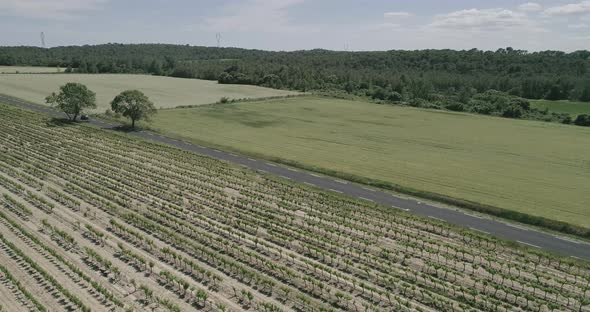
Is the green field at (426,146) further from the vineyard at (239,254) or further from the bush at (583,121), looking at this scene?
the vineyard at (239,254)

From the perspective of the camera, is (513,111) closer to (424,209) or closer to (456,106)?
(456,106)

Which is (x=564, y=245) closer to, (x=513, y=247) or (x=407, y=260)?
(x=513, y=247)

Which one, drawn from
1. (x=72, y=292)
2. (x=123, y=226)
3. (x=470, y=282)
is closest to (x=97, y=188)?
(x=123, y=226)

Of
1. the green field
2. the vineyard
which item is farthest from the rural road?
the green field

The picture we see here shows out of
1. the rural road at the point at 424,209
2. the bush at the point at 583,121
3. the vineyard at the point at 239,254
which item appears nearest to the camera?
the vineyard at the point at 239,254

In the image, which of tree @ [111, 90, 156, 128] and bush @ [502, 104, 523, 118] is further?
bush @ [502, 104, 523, 118]

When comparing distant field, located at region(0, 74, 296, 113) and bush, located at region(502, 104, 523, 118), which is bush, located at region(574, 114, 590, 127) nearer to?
bush, located at region(502, 104, 523, 118)

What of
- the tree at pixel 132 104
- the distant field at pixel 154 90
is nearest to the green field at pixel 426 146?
the tree at pixel 132 104
